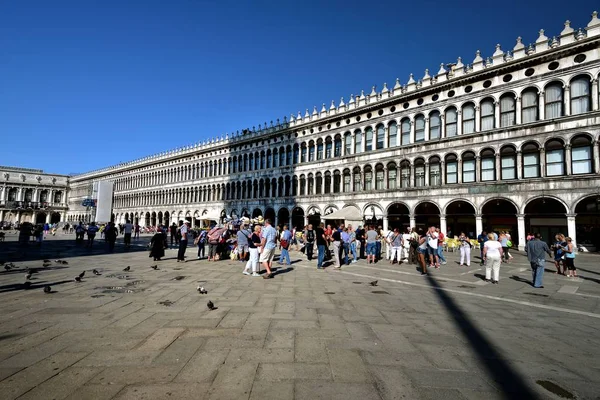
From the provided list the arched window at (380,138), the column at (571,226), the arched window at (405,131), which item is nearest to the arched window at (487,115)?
the arched window at (405,131)

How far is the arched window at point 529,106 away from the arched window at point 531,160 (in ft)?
6.91

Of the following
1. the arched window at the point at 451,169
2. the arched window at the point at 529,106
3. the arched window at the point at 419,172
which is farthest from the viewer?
the arched window at the point at 419,172

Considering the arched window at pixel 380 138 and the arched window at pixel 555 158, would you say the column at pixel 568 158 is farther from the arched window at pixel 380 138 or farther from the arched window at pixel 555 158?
the arched window at pixel 380 138

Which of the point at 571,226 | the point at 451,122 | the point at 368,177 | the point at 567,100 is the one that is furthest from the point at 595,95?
the point at 368,177

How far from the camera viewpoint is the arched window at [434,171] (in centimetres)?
2894

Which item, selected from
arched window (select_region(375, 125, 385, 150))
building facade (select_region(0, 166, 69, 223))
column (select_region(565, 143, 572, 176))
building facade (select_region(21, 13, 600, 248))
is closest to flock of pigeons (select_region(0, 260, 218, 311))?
building facade (select_region(21, 13, 600, 248))

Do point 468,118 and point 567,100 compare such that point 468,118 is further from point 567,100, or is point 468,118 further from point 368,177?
point 368,177

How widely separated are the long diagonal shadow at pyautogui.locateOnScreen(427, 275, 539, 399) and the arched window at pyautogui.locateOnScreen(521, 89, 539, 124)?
25.0 meters

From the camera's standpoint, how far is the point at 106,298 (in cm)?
696

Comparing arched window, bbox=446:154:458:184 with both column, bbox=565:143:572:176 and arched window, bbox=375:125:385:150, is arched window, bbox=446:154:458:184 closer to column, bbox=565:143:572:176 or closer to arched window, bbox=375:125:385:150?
arched window, bbox=375:125:385:150

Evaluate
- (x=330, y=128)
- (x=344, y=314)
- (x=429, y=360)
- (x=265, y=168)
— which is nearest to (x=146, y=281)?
(x=344, y=314)

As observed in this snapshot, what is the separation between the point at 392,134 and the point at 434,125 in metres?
4.32

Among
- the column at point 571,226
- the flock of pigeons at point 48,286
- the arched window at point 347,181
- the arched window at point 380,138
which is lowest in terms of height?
the flock of pigeons at point 48,286

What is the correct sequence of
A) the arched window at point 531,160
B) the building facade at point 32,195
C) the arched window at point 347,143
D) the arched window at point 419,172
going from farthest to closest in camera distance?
the building facade at point 32,195 → the arched window at point 347,143 → the arched window at point 419,172 → the arched window at point 531,160
